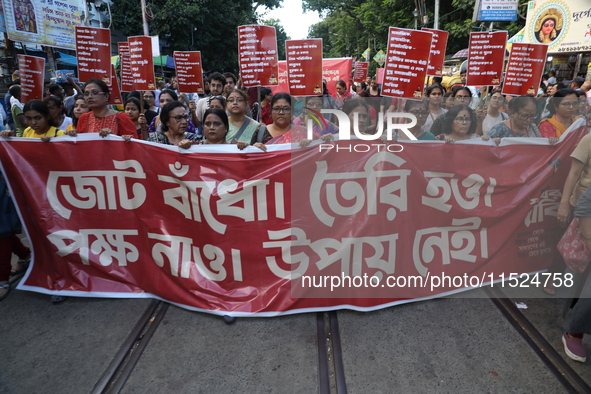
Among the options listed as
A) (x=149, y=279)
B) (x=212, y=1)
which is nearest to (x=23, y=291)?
(x=149, y=279)

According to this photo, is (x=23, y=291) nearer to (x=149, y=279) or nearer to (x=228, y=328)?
(x=149, y=279)

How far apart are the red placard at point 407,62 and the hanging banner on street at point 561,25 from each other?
40.4 ft

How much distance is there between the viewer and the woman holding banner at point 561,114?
162 inches

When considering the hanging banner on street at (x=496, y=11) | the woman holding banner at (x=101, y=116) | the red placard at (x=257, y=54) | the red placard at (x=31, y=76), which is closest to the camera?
the woman holding banner at (x=101, y=116)

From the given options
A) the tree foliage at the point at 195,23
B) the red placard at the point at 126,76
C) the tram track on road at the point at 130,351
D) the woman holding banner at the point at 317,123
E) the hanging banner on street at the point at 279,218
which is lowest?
the tram track on road at the point at 130,351

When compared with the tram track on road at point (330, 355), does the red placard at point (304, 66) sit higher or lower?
higher

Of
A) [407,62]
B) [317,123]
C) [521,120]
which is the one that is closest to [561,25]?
[521,120]

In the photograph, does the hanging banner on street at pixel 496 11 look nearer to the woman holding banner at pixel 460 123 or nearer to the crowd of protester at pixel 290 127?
the crowd of protester at pixel 290 127

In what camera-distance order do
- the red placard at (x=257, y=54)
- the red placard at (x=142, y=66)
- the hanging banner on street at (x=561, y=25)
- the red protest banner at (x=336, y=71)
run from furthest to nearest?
the hanging banner on street at (x=561, y=25)
the red protest banner at (x=336, y=71)
the red placard at (x=142, y=66)
the red placard at (x=257, y=54)

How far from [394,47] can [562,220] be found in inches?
92.1

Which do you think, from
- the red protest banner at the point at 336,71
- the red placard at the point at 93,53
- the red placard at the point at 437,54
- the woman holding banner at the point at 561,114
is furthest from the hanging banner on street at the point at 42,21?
the woman holding banner at the point at 561,114

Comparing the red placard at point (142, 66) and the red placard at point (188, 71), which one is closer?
the red placard at point (142, 66)

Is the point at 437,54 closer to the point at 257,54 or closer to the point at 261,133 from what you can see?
the point at 257,54

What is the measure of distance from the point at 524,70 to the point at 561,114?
1.19 meters
